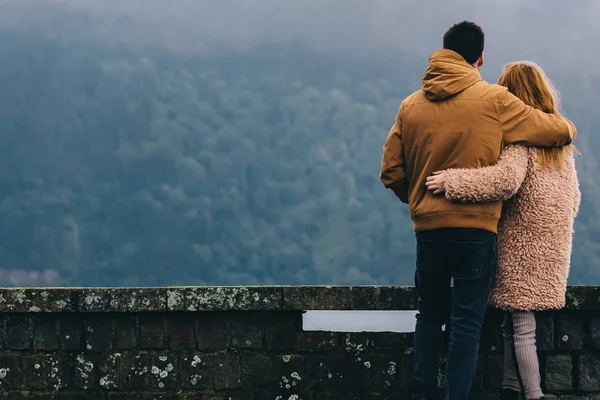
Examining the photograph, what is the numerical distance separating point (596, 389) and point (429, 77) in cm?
206

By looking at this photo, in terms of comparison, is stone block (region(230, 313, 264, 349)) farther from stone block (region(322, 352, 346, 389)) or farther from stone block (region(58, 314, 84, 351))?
stone block (region(58, 314, 84, 351))

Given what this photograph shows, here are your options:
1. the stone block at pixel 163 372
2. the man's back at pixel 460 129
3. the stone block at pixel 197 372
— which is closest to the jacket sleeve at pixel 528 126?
the man's back at pixel 460 129

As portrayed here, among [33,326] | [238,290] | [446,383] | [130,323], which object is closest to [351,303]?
[238,290]

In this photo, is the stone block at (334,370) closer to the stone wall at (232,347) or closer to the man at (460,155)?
the stone wall at (232,347)

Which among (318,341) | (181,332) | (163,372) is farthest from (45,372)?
(318,341)

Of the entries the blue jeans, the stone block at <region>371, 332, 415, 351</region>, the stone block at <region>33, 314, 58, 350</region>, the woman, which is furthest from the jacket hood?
the stone block at <region>33, 314, 58, 350</region>

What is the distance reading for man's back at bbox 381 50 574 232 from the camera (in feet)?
12.0

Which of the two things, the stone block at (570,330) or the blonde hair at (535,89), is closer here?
the blonde hair at (535,89)

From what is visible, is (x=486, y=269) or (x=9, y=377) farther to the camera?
(x=9, y=377)

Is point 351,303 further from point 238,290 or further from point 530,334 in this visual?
point 530,334

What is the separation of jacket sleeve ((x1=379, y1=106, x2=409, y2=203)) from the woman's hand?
0.80 ft

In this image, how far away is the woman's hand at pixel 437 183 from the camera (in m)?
3.63

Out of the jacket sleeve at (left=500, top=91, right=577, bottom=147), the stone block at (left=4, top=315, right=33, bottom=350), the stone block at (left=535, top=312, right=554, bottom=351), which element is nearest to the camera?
the jacket sleeve at (left=500, top=91, right=577, bottom=147)

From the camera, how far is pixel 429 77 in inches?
150
